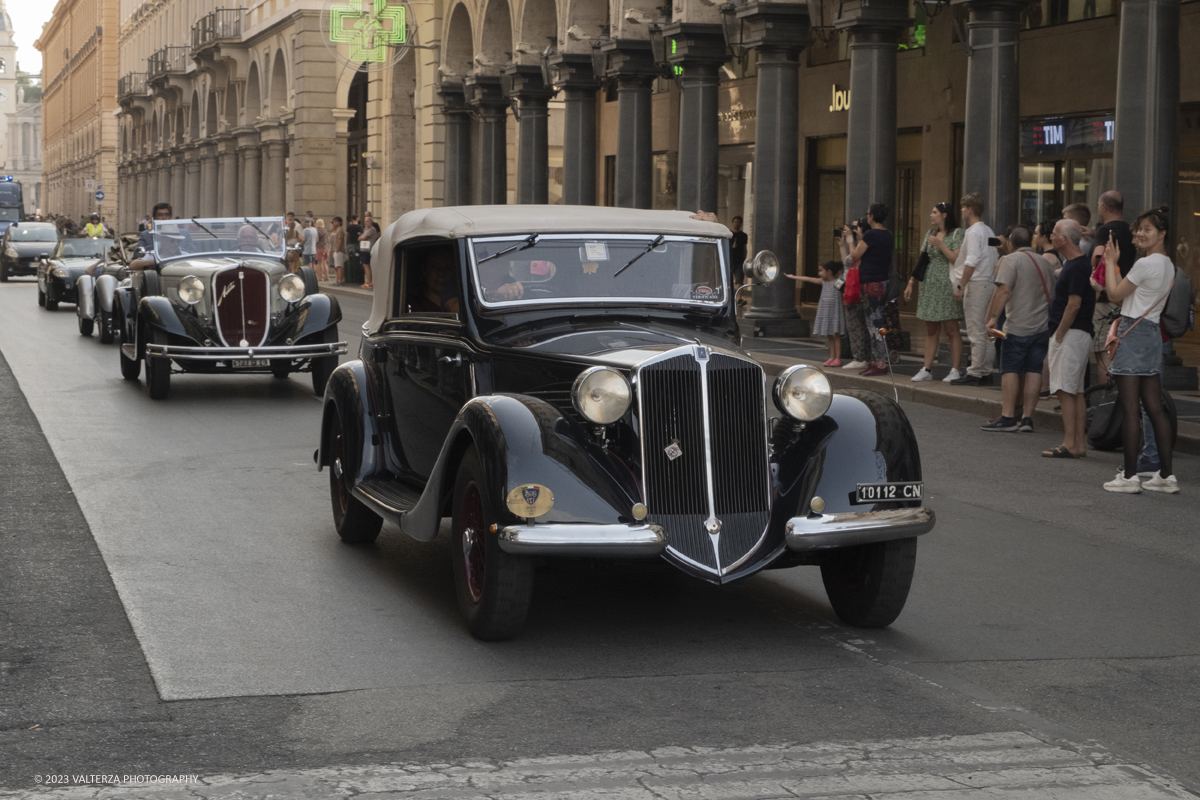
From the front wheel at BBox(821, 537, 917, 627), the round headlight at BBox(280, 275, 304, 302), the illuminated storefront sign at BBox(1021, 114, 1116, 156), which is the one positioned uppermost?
the illuminated storefront sign at BBox(1021, 114, 1116, 156)

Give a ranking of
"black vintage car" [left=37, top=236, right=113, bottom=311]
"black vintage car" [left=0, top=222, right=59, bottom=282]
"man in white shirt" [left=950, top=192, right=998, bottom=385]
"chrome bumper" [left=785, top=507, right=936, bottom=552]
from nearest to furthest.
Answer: "chrome bumper" [left=785, top=507, right=936, bottom=552] < "man in white shirt" [left=950, top=192, right=998, bottom=385] < "black vintage car" [left=37, top=236, right=113, bottom=311] < "black vintage car" [left=0, top=222, right=59, bottom=282]

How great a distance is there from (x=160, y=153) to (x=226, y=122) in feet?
56.9

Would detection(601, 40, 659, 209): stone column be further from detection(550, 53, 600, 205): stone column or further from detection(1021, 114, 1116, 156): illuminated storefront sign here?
detection(1021, 114, 1116, 156): illuminated storefront sign

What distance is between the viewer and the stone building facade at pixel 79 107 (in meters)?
99.1

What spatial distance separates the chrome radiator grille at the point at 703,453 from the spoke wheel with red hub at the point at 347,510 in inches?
86.4

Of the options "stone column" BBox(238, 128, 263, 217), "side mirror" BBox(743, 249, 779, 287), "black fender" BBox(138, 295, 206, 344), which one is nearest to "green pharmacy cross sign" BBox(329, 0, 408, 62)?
"stone column" BBox(238, 128, 263, 217)

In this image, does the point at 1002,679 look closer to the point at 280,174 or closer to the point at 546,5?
the point at 546,5

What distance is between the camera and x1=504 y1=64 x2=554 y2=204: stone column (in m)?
31.4

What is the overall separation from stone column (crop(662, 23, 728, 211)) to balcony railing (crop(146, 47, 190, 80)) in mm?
47908

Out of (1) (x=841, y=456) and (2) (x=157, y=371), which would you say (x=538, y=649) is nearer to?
(1) (x=841, y=456)

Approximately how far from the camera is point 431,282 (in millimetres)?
7609

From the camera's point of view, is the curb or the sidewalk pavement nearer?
the curb

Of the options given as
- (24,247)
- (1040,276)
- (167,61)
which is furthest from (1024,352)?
(167,61)

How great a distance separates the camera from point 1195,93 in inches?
763
